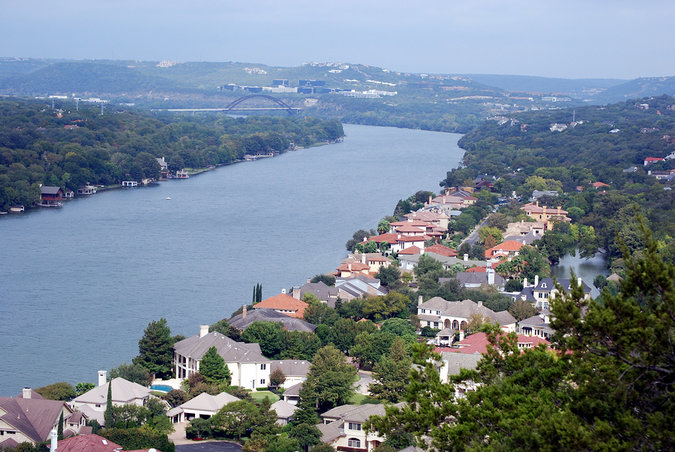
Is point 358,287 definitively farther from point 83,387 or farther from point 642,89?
point 642,89

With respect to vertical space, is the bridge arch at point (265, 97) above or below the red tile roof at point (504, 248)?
below

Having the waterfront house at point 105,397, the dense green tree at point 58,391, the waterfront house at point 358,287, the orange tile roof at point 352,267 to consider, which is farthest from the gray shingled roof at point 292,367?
the orange tile roof at point 352,267

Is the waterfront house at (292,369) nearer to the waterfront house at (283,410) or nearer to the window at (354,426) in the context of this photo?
the waterfront house at (283,410)

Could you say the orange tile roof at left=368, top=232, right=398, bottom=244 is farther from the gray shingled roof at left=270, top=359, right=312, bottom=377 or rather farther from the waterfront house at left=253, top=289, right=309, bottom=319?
the gray shingled roof at left=270, top=359, right=312, bottom=377

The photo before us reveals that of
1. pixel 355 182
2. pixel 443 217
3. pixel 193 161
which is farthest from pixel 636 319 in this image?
pixel 193 161

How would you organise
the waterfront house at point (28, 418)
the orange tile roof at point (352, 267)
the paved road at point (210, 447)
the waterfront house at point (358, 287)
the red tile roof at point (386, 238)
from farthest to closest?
the red tile roof at point (386, 238) → the orange tile roof at point (352, 267) → the waterfront house at point (358, 287) → the paved road at point (210, 447) → the waterfront house at point (28, 418)

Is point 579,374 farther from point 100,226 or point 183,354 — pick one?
point 100,226

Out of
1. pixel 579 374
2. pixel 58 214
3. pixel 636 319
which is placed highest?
pixel 636 319
